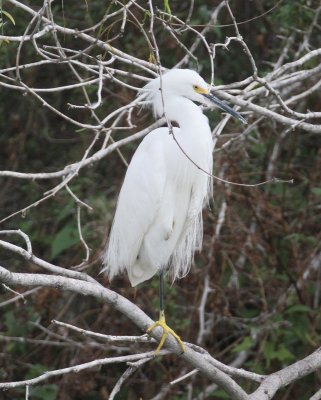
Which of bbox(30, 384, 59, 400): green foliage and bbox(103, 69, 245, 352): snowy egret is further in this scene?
bbox(30, 384, 59, 400): green foliage

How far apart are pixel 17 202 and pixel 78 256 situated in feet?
2.29

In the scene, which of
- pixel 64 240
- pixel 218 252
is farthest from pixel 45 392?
pixel 218 252

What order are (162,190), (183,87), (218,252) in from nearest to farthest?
(183,87) < (162,190) < (218,252)

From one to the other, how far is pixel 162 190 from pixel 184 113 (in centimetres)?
26

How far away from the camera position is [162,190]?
2721mm

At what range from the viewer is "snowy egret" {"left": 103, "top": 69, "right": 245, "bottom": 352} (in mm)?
2633

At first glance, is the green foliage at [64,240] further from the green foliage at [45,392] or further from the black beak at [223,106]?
the black beak at [223,106]

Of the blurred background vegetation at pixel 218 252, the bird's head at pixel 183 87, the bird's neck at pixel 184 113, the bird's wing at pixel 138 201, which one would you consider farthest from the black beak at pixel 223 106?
the blurred background vegetation at pixel 218 252

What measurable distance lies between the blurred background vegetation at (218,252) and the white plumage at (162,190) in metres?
0.61

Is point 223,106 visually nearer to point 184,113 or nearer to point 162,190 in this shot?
point 184,113

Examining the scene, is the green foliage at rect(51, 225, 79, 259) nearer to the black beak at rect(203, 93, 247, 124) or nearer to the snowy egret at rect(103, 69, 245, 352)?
the snowy egret at rect(103, 69, 245, 352)

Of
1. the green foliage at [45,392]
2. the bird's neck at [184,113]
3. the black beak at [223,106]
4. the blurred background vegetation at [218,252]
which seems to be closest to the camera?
the black beak at [223,106]

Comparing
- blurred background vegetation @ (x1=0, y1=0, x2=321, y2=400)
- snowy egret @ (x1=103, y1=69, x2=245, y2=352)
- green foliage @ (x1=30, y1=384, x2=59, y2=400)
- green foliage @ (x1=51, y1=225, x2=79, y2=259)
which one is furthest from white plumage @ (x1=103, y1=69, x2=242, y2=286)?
green foliage @ (x1=30, y1=384, x2=59, y2=400)

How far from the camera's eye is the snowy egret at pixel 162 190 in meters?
2.63
